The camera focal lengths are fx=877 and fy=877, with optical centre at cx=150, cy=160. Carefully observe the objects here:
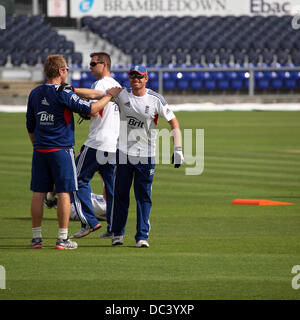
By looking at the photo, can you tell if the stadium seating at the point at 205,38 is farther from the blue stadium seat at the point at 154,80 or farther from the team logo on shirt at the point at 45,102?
the team logo on shirt at the point at 45,102

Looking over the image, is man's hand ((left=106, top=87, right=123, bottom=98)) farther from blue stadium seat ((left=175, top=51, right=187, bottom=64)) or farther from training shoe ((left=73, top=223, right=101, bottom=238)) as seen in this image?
blue stadium seat ((left=175, top=51, right=187, bottom=64))

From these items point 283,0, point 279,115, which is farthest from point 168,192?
point 283,0

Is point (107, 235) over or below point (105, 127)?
below

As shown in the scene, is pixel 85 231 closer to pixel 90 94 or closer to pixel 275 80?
pixel 90 94

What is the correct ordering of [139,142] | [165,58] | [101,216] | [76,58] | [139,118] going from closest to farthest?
[139,118], [139,142], [101,216], [76,58], [165,58]

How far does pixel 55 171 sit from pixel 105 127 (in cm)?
159

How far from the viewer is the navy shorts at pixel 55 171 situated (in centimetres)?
941

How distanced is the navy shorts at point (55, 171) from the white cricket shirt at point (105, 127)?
4.18 ft

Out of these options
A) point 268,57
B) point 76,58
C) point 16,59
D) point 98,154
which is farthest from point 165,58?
point 98,154

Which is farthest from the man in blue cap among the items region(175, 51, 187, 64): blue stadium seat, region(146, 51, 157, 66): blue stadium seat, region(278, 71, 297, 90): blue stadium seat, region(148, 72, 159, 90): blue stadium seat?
region(175, 51, 187, 64): blue stadium seat

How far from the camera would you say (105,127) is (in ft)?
35.6

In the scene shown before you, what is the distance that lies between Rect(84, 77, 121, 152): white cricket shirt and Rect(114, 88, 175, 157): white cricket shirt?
3.09ft

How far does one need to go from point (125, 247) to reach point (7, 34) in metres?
33.3

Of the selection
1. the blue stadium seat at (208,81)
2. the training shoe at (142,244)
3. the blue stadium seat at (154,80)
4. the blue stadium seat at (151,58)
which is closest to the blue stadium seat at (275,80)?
the blue stadium seat at (208,81)
